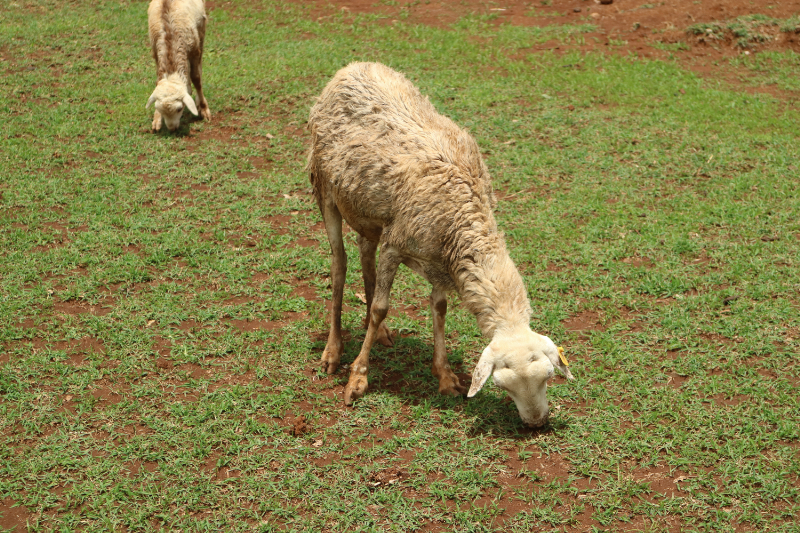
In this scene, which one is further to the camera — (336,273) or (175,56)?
(175,56)

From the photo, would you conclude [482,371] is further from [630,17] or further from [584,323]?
[630,17]

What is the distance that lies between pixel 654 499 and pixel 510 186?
4.97 m

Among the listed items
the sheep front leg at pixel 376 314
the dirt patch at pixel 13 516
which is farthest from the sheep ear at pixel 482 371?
the dirt patch at pixel 13 516

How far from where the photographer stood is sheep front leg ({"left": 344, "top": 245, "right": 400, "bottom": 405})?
580cm

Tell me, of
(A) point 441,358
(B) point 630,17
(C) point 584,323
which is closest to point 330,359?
(A) point 441,358

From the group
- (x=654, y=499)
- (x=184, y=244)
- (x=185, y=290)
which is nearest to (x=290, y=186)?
(x=184, y=244)

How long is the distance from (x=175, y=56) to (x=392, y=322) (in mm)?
6713

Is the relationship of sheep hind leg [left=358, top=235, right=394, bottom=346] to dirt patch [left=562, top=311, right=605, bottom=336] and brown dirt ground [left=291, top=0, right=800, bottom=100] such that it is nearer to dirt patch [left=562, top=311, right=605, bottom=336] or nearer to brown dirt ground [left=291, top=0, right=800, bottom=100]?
dirt patch [left=562, top=311, right=605, bottom=336]

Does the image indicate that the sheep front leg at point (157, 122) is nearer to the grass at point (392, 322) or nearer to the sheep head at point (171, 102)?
the sheep head at point (171, 102)

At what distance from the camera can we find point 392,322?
276 inches

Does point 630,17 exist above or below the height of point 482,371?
above

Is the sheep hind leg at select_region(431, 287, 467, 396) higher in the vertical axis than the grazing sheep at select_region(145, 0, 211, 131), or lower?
lower

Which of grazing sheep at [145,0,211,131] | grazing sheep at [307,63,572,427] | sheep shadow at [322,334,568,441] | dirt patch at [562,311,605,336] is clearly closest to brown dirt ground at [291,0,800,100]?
grazing sheep at [145,0,211,131]

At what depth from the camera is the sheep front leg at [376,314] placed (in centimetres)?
580
